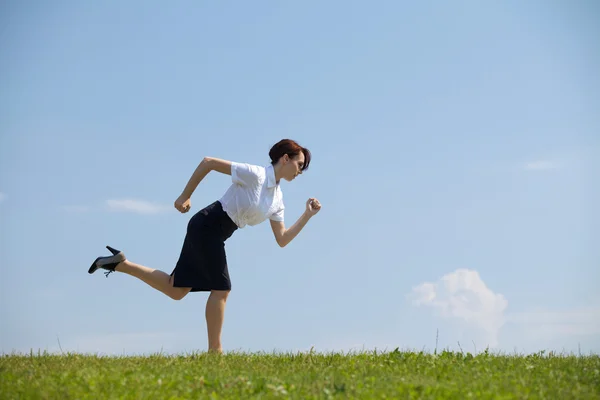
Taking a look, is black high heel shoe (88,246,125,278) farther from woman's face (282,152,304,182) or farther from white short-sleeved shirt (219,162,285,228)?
woman's face (282,152,304,182)

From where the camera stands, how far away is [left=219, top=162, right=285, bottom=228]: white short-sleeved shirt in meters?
8.83

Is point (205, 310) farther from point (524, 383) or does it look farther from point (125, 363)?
point (524, 383)

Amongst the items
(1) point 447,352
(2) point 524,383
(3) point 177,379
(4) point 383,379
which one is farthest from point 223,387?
(1) point 447,352

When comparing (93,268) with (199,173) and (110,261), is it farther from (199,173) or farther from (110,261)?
(199,173)

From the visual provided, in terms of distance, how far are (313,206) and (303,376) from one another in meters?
2.94

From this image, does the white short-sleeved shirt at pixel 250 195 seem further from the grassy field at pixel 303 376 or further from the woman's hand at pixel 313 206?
the grassy field at pixel 303 376

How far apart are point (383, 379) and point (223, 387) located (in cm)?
160

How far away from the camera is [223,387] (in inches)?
251

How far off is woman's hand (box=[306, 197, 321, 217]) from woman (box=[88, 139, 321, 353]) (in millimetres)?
396

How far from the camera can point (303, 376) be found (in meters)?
6.99

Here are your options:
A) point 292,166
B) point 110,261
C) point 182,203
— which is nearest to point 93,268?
point 110,261

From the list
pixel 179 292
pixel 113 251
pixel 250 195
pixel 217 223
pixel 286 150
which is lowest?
pixel 179 292

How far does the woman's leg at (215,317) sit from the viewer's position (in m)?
8.91

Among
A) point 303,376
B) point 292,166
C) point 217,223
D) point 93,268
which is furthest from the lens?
point 93,268
